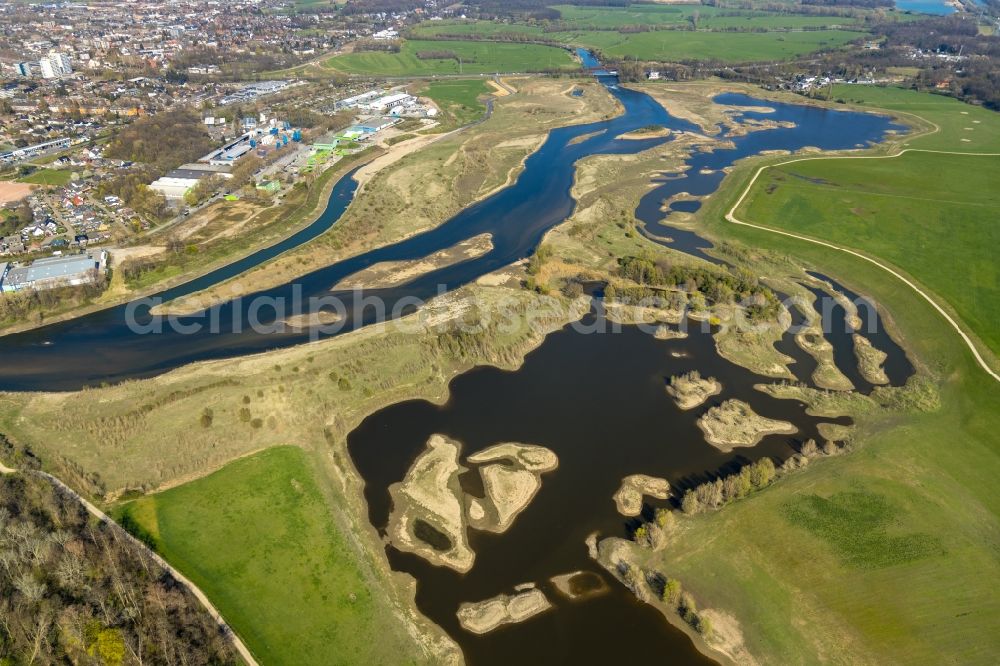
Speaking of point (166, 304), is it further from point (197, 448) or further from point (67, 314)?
point (197, 448)

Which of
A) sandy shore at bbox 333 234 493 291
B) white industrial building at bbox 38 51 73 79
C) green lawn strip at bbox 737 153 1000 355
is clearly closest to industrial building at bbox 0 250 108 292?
sandy shore at bbox 333 234 493 291

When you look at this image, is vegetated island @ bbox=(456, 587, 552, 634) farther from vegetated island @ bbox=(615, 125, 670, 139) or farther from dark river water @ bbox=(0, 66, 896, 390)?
vegetated island @ bbox=(615, 125, 670, 139)

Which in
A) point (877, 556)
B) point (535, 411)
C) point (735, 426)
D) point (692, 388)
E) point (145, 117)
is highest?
point (145, 117)

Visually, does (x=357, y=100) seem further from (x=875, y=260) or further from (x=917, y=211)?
(x=917, y=211)

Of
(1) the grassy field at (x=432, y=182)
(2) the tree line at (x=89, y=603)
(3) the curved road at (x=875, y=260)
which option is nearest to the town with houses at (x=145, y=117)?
(1) the grassy field at (x=432, y=182)

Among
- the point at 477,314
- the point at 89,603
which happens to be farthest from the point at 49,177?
the point at 89,603

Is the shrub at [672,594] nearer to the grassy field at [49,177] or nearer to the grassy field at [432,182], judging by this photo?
the grassy field at [432,182]
